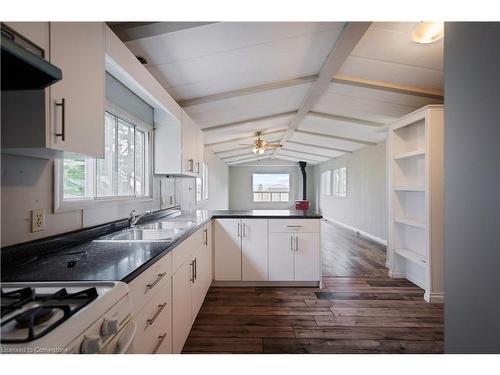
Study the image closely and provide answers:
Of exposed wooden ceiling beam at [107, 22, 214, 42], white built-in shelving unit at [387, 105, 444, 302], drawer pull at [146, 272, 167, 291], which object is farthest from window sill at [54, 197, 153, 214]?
white built-in shelving unit at [387, 105, 444, 302]

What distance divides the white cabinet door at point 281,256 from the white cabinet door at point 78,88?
7.37 ft

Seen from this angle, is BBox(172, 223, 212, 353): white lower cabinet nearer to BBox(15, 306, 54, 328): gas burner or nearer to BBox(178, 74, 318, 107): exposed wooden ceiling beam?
BBox(15, 306, 54, 328): gas burner

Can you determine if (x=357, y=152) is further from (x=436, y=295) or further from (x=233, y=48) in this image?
(x=233, y=48)

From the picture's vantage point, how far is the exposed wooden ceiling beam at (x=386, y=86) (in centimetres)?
326

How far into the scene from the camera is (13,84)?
1.05 meters

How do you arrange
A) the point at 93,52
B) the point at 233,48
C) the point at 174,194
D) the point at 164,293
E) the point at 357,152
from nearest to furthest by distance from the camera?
the point at 93,52, the point at 164,293, the point at 233,48, the point at 174,194, the point at 357,152

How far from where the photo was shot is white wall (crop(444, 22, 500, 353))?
987mm

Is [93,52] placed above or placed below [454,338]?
above

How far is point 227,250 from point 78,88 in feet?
7.88

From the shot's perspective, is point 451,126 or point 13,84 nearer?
point 13,84

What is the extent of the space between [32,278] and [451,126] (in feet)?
6.23

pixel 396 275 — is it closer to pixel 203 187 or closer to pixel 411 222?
pixel 411 222
